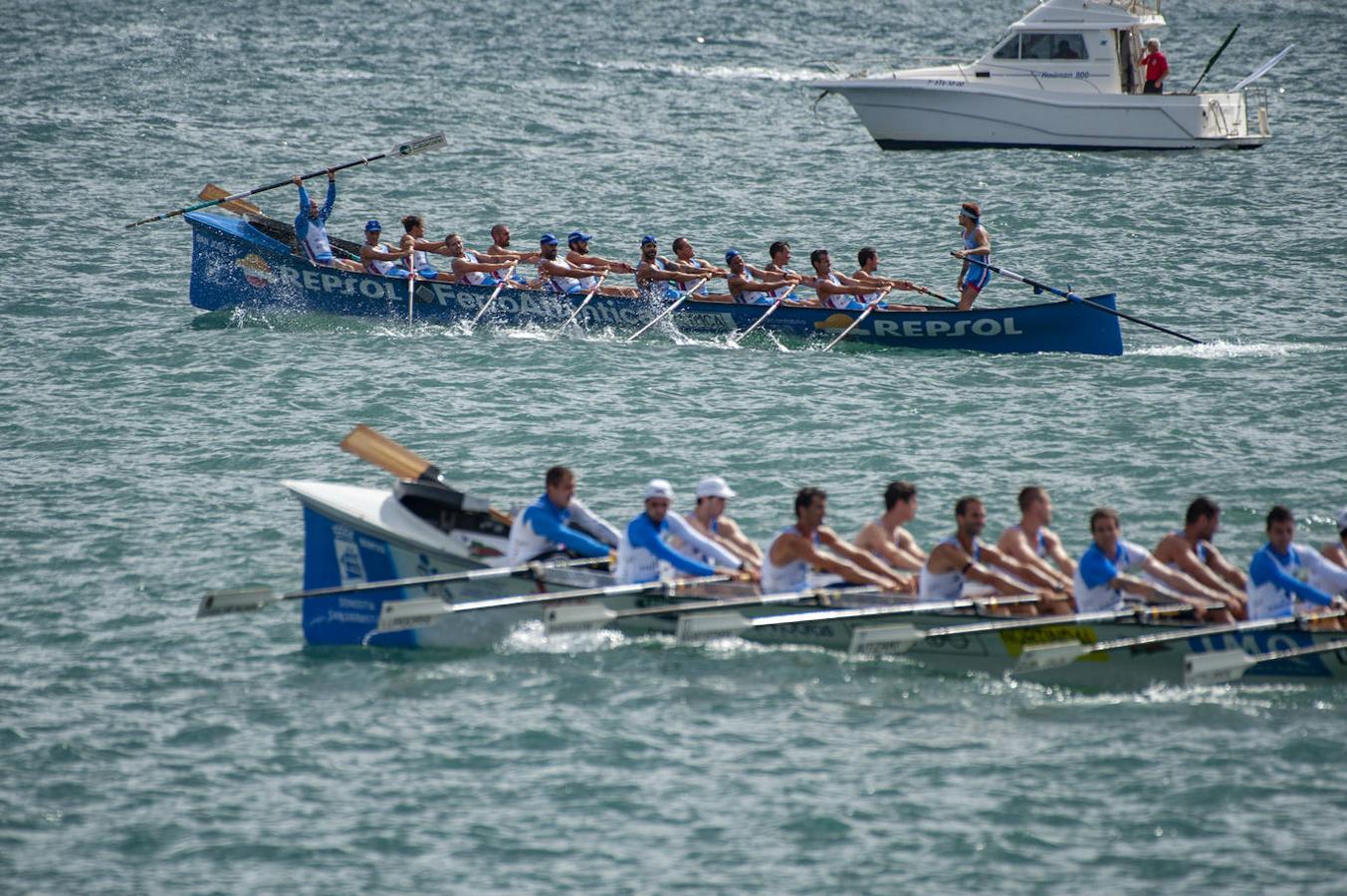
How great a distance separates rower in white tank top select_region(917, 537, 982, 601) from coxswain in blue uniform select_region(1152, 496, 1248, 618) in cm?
168

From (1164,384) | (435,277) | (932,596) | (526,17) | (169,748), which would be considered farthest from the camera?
(526,17)

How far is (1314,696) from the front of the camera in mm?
14727

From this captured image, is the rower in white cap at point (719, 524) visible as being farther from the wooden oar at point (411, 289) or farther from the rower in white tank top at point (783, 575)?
the wooden oar at point (411, 289)

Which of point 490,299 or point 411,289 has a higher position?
point 411,289

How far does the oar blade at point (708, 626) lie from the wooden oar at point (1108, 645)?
7.80ft

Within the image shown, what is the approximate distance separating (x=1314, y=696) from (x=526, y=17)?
44295 mm

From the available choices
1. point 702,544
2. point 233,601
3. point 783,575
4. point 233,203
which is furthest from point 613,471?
point 233,203

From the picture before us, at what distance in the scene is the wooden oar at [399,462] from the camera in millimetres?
16359

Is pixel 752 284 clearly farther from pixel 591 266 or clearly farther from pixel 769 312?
pixel 591 266

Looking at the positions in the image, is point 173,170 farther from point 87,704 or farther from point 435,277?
point 87,704

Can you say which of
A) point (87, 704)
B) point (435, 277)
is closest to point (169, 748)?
point (87, 704)

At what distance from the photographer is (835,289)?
25594 millimetres

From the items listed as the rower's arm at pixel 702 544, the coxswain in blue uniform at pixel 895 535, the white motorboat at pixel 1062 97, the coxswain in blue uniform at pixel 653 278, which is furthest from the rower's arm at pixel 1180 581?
the white motorboat at pixel 1062 97

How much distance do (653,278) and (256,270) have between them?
634cm
